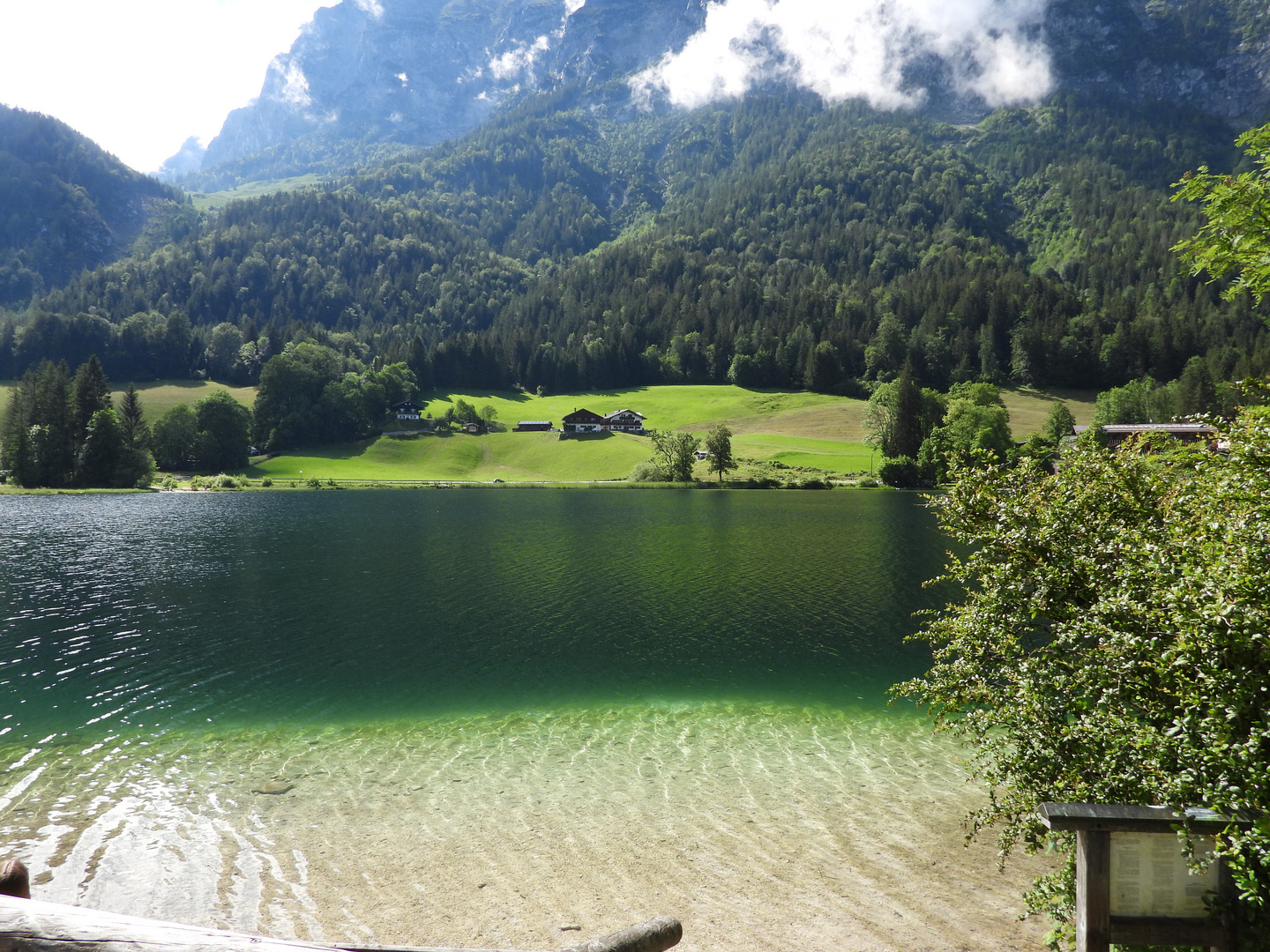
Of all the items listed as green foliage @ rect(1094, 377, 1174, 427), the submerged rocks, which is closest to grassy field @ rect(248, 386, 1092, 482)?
green foliage @ rect(1094, 377, 1174, 427)

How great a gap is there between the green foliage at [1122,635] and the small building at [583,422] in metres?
156

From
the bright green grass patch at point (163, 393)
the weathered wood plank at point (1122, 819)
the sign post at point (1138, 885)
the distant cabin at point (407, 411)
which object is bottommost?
the sign post at point (1138, 885)

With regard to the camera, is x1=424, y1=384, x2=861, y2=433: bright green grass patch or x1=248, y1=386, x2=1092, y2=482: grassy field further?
x1=424, y1=384, x2=861, y2=433: bright green grass patch

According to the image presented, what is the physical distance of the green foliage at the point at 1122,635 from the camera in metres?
6.32

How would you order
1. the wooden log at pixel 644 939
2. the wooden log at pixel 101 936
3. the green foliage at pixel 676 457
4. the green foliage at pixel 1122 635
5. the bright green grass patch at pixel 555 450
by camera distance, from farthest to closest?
the bright green grass patch at pixel 555 450 → the green foliage at pixel 676 457 → the green foliage at pixel 1122 635 → the wooden log at pixel 644 939 → the wooden log at pixel 101 936

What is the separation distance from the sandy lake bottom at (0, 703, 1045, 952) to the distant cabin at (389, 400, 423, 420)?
16516cm

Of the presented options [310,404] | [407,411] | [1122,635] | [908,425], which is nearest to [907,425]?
[908,425]

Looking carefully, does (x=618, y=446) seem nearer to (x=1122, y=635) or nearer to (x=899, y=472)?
(x=899, y=472)

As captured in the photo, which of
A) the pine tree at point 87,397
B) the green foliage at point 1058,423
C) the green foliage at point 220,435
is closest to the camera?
the pine tree at point 87,397

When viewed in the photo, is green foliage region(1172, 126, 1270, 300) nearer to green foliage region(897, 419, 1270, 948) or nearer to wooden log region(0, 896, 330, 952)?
green foliage region(897, 419, 1270, 948)

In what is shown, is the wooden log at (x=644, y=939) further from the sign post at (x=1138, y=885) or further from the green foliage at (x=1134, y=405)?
the green foliage at (x=1134, y=405)

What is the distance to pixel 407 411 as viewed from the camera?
7062 inches

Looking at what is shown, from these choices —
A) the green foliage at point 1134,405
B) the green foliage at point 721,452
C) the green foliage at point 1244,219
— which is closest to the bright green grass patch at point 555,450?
the green foliage at point 721,452

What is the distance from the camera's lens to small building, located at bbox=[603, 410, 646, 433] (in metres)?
168
